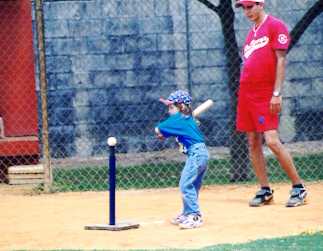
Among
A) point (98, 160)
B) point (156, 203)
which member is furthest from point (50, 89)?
point (156, 203)

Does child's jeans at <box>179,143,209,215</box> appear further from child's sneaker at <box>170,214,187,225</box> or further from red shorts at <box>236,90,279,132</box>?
red shorts at <box>236,90,279,132</box>

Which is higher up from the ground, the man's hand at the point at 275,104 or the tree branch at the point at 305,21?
the tree branch at the point at 305,21

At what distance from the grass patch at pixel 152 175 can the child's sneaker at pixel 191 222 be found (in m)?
3.09

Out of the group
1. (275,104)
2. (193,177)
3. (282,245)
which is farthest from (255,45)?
(282,245)

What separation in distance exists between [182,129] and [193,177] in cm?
41

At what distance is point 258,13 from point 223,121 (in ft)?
17.2

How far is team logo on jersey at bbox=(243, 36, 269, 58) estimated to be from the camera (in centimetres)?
880

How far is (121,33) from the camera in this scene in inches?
541

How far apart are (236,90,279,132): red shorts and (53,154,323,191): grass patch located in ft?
7.37

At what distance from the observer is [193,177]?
805 centimetres

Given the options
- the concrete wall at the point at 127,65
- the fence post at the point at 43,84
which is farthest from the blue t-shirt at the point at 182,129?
the concrete wall at the point at 127,65

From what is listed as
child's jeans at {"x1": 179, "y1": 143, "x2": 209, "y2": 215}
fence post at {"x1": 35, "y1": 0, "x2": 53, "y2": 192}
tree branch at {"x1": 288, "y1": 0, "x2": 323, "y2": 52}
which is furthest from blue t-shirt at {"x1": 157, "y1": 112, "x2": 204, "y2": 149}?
tree branch at {"x1": 288, "y1": 0, "x2": 323, "y2": 52}

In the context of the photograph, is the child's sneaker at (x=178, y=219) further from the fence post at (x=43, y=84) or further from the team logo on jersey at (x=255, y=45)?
the fence post at (x=43, y=84)

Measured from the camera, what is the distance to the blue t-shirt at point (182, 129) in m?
8.06
